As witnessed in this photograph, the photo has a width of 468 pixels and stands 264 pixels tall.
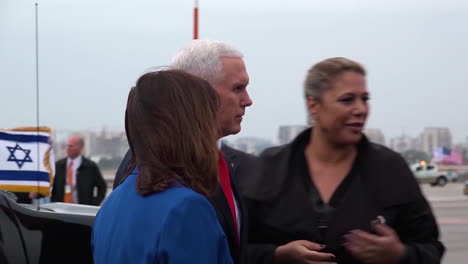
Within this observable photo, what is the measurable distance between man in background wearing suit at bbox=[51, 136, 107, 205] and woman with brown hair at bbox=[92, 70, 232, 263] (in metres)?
8.01

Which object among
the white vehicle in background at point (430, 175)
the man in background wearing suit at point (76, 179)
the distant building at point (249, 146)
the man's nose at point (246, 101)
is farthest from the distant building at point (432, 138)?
the man's nose at point (246, 101)

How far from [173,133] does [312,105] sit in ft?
3.27

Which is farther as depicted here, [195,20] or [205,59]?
[195,20]

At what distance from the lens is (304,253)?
2.93 meters

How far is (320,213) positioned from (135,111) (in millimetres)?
924

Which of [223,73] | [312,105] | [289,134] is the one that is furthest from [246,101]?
[289,134]

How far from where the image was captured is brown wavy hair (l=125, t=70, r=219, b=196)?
223 centimetres

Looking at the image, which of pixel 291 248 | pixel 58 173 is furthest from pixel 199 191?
pixel 58 173

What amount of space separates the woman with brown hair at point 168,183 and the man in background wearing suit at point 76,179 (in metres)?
8.01

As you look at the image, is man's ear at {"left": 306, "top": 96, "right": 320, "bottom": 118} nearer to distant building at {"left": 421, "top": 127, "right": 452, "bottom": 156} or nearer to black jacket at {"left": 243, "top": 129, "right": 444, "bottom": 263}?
black jacket at {"left": 243, "top": 129, "right": 444, "bottom": 263}

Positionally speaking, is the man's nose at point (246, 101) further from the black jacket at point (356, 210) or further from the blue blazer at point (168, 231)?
the blue blazer at point (168, 231)

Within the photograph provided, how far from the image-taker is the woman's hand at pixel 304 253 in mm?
2914

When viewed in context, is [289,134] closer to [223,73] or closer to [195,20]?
[195,20]

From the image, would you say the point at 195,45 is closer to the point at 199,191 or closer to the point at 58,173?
the point at 199,191
